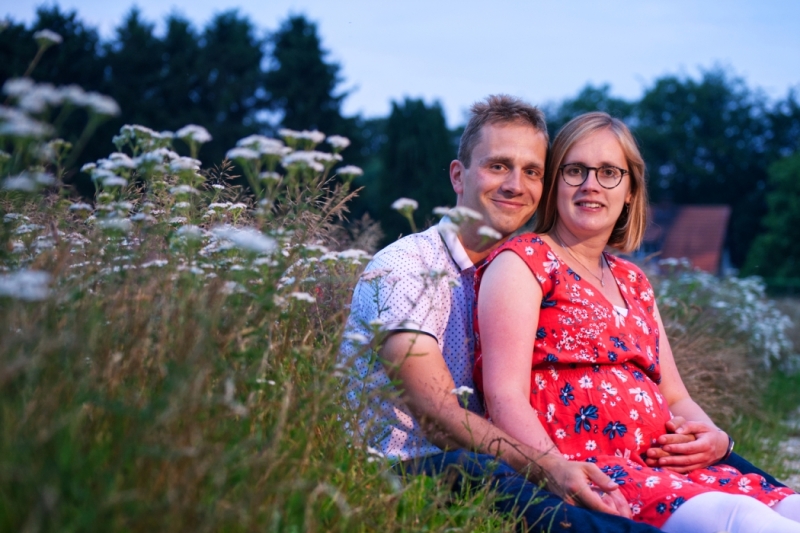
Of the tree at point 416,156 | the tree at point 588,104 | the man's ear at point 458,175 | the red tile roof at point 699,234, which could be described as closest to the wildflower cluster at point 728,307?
the man's ear at point 458,175

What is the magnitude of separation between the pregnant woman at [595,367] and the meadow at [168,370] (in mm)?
550

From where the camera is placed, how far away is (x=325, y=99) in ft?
103

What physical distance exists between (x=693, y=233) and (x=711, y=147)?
730 cm

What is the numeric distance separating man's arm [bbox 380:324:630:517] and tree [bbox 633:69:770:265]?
49361mm

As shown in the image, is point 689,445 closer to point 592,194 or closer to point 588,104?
point 592,194

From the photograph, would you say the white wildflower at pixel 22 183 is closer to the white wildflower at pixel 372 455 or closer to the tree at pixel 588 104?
the white wildflower at pixel 372 455

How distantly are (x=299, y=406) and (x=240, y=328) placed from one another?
0.30 meters

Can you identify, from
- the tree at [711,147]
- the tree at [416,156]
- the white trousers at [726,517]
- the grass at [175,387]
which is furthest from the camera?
the tree at [711,147]

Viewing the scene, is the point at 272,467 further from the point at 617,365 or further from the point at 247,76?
the point at 247,76

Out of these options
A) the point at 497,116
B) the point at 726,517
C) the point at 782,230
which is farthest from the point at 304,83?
the point at 726,517

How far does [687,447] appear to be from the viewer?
3.06m

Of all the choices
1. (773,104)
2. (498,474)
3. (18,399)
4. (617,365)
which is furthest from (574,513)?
(773,104)

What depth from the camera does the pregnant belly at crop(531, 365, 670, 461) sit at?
3000 mm

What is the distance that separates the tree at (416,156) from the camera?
→ 3053cm
